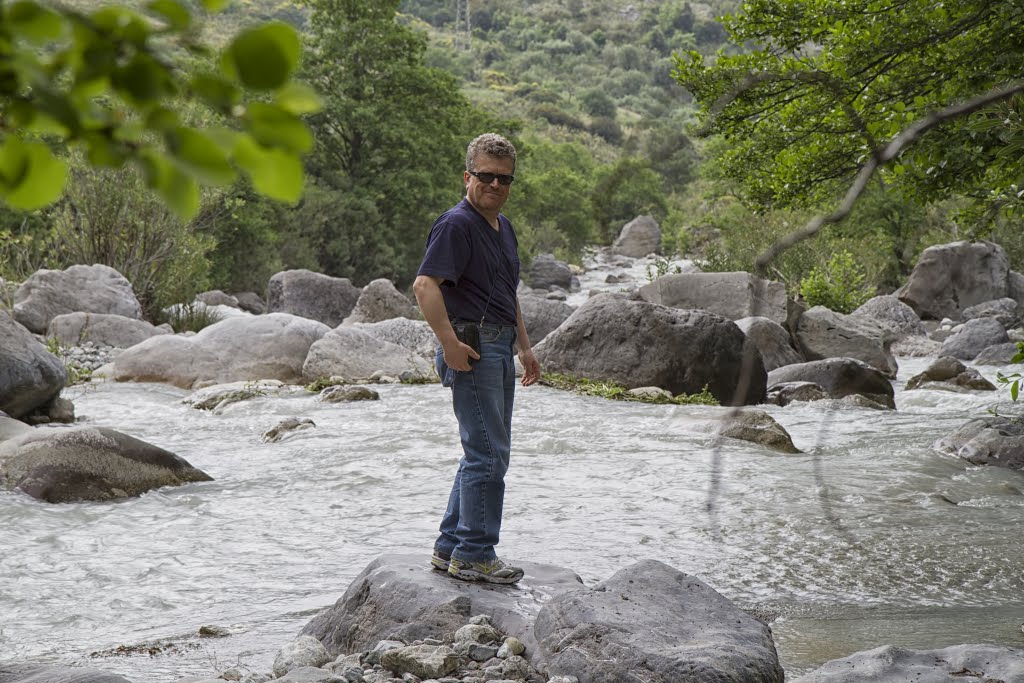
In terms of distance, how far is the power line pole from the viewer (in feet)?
457

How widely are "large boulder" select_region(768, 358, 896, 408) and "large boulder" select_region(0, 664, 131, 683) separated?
12008 mm

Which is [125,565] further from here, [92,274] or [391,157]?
[391,157]

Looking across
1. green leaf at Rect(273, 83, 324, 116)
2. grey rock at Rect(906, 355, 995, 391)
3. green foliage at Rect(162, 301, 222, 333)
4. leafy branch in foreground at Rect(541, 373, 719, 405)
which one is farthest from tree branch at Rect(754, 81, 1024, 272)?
green foliage at Rect(162, 301, 222, 333)

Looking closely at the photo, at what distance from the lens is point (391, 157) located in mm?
32438

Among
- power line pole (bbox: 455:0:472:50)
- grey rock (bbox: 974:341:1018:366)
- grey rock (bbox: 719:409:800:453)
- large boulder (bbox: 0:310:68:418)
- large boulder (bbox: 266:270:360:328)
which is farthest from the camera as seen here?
power line pole (bbox: 455:0:472:50)

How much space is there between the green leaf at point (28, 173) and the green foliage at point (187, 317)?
66.1ft

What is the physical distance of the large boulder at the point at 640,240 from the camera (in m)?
51.9

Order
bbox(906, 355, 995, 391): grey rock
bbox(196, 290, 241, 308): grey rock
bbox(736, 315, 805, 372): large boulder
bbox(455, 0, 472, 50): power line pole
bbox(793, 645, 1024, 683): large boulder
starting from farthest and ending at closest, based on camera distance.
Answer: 1. bbox(455, 0, 472, 50): power line pole
2. bbox(196, 290, 241, 308): grey rock
3. bbox(736, 315, 805, 372): large boulder
4. bbox(906, 355, 995, 391): grey rock
5. bbox(793, 645, 1024, 683): large boulder

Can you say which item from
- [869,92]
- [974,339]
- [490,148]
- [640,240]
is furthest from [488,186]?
[640,240]

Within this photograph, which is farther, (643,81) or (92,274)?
(643,81)

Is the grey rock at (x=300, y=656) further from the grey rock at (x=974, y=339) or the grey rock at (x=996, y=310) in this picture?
the grey rock at (x=996, y=310)

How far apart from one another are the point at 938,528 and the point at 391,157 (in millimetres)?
27143

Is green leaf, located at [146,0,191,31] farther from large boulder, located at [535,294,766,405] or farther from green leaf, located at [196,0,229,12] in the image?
large boulder, located at [535,294,766,405]

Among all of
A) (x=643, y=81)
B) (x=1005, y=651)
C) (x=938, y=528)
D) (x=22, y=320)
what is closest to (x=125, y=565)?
(x=1005, y=651)
